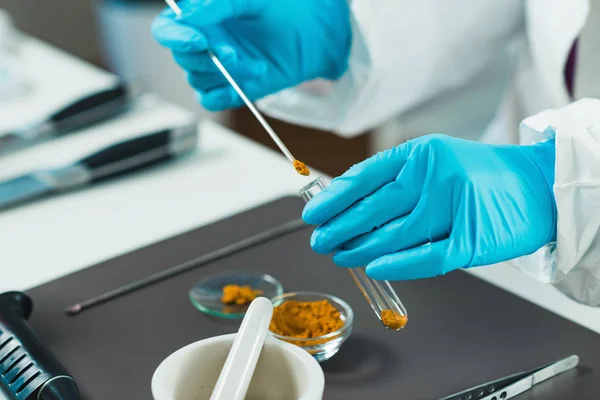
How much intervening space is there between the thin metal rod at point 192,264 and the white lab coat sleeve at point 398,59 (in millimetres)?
258

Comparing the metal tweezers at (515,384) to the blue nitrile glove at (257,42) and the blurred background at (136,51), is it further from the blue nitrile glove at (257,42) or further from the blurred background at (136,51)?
the blurred background at (136,51)

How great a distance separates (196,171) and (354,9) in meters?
0.28

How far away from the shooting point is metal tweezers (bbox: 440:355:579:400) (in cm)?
55

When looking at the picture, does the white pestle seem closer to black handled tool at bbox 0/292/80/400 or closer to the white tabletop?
black handled tool at bbox 0/292/80/400

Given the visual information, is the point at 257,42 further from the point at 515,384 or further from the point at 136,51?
the point at 136,51

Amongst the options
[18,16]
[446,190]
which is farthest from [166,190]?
[18,16]

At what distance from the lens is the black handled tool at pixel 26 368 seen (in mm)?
536

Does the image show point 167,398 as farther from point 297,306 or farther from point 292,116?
point 292,116

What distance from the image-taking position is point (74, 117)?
1064 millimetres

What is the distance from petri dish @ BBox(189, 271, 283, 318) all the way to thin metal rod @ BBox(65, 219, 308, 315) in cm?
3

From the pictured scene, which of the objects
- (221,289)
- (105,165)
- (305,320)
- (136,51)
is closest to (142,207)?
(105,165)

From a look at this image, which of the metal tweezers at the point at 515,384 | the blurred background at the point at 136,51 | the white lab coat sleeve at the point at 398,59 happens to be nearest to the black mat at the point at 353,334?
the metal tweezers at the point at 515,384

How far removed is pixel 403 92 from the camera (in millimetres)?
1033

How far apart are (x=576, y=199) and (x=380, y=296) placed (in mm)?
175
